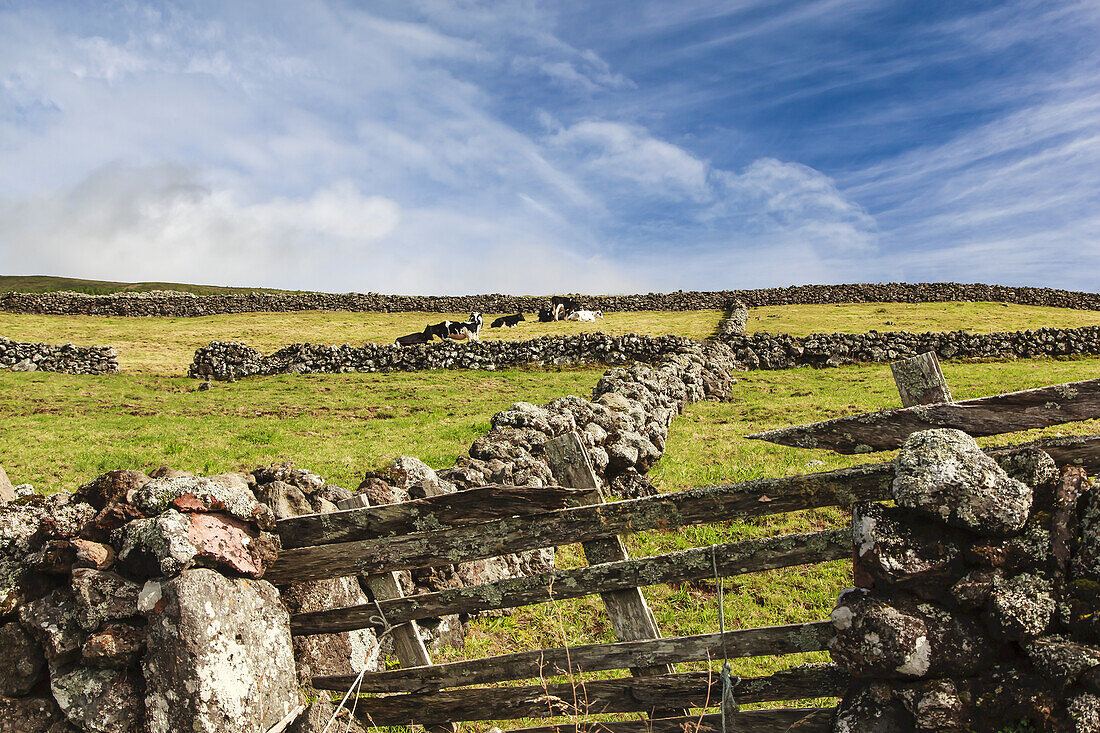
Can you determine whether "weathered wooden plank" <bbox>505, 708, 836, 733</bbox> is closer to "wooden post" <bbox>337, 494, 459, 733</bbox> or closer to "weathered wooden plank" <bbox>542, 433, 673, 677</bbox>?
"weathered wooden plank" <bbox>542, 433, 673, 677</bbox>

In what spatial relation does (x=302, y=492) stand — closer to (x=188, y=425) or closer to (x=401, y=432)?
(x=401, y=432)

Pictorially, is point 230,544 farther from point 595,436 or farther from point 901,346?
point 901,346

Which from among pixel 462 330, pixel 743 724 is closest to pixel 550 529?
pixel 743 724

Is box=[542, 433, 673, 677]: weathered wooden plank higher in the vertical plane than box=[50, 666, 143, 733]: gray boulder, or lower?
higher

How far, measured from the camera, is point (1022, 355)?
2695 centimetres

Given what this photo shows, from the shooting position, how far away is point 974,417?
393 centimetres

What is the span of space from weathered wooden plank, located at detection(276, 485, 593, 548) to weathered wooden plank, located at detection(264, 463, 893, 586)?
0.05 m

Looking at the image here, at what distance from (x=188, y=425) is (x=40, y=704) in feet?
42.3

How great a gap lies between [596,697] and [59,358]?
97.3 ft

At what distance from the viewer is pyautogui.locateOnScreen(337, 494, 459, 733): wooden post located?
4105 millimetres

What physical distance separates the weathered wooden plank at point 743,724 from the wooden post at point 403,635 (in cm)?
73

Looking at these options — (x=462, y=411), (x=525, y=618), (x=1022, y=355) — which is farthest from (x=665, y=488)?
(x=1022, y=355)

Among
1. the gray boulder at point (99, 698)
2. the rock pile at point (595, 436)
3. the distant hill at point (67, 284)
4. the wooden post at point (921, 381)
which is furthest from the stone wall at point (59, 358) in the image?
the distant hill at point (67, 284)

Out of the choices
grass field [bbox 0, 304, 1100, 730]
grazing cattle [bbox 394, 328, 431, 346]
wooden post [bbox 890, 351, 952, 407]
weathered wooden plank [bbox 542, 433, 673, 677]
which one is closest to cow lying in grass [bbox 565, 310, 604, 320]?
grazing cattle [bbox 394, 328, 431, 346]
